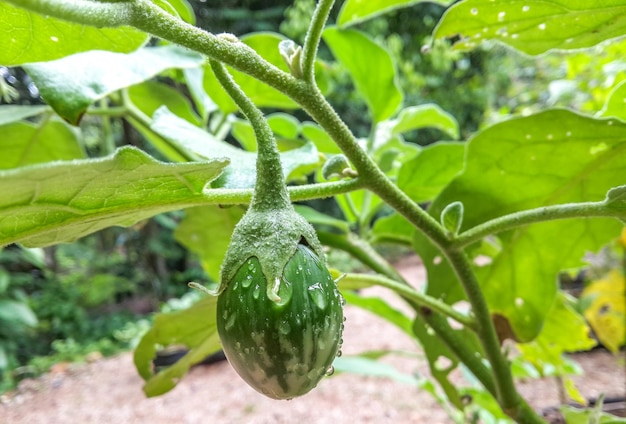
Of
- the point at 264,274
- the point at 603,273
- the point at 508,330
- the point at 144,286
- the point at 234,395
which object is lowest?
the point at 144,286

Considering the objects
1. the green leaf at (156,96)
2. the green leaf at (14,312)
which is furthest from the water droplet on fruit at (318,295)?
the green leaf at (14,312)

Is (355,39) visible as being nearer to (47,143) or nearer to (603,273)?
(47,143)

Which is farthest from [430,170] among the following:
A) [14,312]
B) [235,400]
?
[14,312]

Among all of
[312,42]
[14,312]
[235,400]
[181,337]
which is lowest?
[14,312]

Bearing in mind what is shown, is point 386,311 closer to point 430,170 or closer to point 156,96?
point 430,170

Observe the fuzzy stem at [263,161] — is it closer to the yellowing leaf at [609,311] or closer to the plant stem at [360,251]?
the plant stem at [360,251]

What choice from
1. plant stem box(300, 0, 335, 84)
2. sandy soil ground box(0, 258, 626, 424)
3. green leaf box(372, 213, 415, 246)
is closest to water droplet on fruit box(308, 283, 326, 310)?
plant stem box(300, 0, 335, 84)

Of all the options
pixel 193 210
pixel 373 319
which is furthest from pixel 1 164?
pixel 373 319
